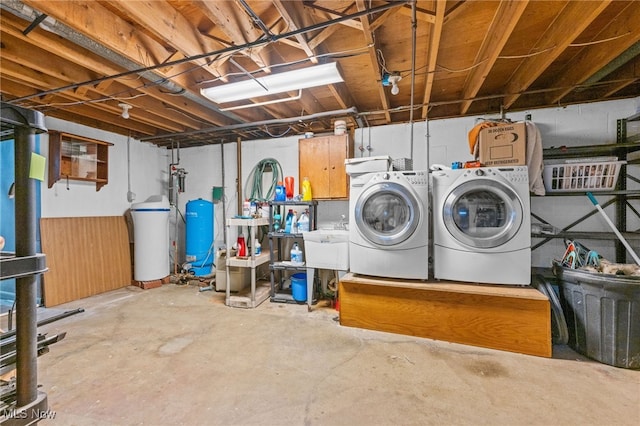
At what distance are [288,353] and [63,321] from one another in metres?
2.60

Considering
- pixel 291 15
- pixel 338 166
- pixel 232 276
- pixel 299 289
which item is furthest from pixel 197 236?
pixel 291 15

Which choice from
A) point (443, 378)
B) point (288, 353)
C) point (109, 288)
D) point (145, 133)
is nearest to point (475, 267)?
point (443, 378)

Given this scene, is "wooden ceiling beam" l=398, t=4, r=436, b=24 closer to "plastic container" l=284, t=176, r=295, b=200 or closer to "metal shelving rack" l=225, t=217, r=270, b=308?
"plastic container" l=284, t=176, r=295, b=200

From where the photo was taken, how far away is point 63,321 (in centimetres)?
297

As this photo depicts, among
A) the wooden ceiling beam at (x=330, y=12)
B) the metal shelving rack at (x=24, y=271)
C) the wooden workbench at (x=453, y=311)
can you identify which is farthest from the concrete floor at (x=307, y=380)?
the wooden ceiling beam at (x=330, y=12)

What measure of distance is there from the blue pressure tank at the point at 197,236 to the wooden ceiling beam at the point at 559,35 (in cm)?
458

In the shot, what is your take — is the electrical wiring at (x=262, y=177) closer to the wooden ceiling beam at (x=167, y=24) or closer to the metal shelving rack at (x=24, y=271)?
the wooden ceiling beam at (x=167, y=24)

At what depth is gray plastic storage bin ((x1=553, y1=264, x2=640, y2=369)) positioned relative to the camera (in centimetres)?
200

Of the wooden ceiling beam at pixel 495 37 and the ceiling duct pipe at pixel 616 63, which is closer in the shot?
the wooden ceiling beam at pixel 495 37

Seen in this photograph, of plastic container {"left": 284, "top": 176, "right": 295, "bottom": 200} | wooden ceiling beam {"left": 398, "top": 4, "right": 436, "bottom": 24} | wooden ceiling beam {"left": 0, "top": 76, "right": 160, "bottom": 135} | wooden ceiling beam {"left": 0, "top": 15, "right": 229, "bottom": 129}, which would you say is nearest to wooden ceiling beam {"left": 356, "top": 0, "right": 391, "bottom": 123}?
wooden ceiling beam {"left": 398, "top": 4, "right": 436, "bottom": 24}

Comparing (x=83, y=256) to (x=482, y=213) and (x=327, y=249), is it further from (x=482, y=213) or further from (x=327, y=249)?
(x=482, y=213)

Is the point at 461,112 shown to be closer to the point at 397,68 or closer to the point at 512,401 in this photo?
the point at 397,68

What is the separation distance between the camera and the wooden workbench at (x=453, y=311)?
2275 mm

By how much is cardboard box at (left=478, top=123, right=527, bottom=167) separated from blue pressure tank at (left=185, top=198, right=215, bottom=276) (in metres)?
4.11
